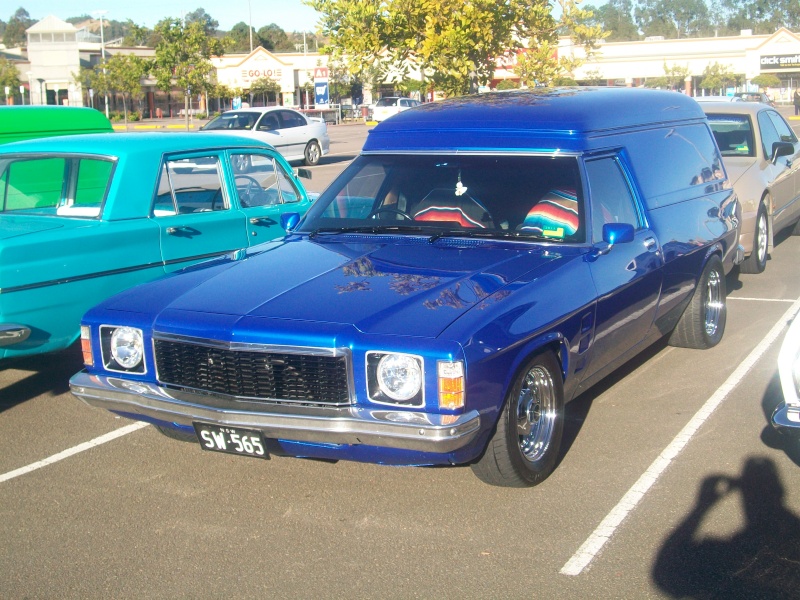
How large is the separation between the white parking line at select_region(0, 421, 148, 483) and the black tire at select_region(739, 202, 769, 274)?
22.6 ft

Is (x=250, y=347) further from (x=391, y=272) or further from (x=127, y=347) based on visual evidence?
(x=391, y=272)

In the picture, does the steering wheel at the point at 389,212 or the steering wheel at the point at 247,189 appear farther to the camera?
the steering wheel at the point at 247,189

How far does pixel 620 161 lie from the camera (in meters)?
6.11

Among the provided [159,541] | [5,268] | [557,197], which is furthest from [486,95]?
[159,541]

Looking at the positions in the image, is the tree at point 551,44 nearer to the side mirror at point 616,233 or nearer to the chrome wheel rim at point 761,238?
the chrome wheel rim at point 761,238

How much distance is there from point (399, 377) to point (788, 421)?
194 centimetres

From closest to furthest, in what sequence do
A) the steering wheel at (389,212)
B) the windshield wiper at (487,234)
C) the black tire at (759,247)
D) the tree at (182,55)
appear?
the windshield wiper at (487,234), the steering wheel at (389,212), the black tire at (759,247), the tree at (182,55)

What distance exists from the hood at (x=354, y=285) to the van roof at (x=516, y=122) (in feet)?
2.42

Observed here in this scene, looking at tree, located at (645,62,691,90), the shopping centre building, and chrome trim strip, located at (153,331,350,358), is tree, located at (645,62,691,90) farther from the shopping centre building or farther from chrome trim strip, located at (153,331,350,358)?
chrome trim strip, located at (153,331,350,358)

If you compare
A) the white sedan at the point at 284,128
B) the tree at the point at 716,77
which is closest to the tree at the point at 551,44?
the white sedan at the point at 284,128

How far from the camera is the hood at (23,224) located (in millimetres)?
6293

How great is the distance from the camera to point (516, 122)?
19.2ft

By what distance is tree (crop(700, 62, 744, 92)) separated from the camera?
188 feet

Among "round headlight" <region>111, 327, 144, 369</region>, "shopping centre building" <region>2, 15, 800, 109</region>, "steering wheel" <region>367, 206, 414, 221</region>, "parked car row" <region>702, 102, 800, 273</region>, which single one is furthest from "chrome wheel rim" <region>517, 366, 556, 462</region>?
"shopping centre building" <region>2, 15, 800, 109</region>
